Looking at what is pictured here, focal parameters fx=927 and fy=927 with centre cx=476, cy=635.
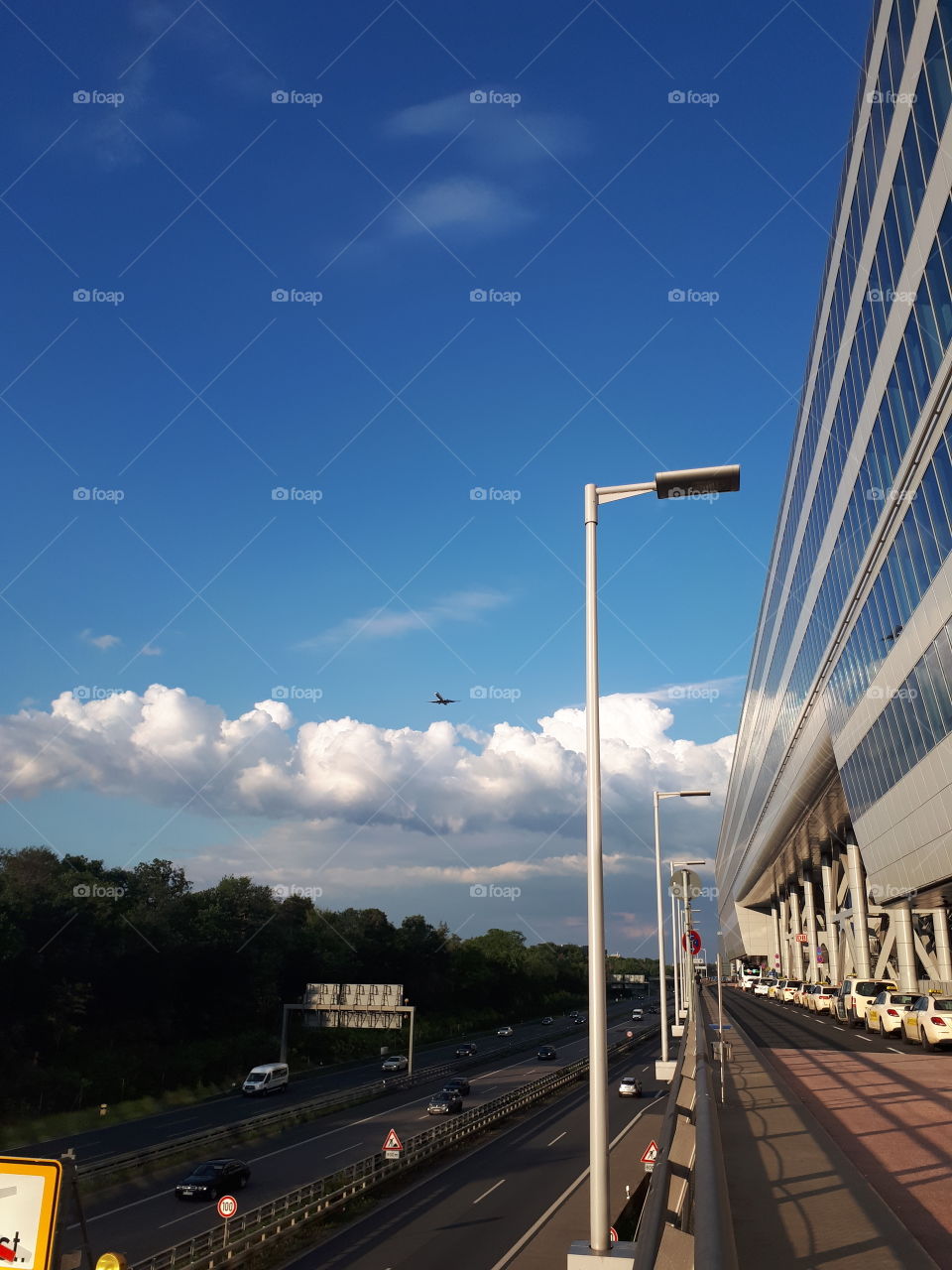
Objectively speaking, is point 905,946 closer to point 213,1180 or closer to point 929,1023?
point 929,1023

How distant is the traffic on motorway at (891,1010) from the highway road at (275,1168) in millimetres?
21473

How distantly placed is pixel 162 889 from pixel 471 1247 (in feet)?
206

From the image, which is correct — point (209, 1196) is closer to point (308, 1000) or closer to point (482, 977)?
point (308, 1000)

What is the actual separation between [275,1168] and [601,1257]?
35311 mm

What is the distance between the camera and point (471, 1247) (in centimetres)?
2623

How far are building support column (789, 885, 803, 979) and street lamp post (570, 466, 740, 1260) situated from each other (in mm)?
113154

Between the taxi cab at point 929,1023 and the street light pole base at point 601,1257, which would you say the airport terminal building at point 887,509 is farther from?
the street light pole base at point 601,1257

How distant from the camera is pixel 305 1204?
29844 mm

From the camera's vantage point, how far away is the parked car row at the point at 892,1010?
29234 millimetres

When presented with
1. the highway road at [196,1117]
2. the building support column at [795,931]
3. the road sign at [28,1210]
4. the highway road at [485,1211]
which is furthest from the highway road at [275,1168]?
the building support column at [795,931]

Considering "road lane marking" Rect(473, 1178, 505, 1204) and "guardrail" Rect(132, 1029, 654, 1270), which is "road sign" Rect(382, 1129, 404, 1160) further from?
"road lane marking" Rect(473, 1178, 505, 1204)

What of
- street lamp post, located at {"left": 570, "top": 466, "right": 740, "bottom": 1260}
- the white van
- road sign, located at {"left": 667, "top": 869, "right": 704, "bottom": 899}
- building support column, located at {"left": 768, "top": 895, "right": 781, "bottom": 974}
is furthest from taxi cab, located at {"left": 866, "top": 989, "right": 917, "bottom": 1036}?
building support column, located at {"left": 768, "top": 895, "right": 781, "bottom": 974}

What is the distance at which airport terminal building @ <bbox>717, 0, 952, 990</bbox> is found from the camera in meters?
25.5

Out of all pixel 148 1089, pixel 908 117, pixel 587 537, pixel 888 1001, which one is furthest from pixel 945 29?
pixel 148 1089
